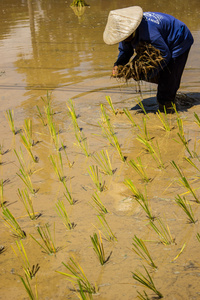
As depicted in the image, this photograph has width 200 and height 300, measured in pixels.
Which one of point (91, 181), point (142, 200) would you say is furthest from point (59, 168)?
point (142, 200)

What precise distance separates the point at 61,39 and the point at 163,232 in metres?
7.47

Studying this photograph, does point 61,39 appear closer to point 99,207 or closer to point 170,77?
point 170,77

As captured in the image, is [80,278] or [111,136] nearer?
[80,278]

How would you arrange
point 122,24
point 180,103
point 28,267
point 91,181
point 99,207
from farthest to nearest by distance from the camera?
1. point 180,103
2. point 122,24
3. point 91,181
4. point 99,207
5. point 28,267

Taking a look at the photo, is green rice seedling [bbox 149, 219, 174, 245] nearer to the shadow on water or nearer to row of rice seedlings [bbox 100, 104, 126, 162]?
row of rice seedlings [bbox 100, 104, 126, 162]

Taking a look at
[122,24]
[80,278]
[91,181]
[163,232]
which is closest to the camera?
[80,278]

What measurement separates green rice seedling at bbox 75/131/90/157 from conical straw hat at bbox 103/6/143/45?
108 centimetres

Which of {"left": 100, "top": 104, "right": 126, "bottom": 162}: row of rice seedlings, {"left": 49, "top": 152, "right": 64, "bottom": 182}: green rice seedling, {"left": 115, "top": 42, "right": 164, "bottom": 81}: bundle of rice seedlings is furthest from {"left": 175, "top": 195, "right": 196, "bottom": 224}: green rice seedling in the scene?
{"left": 115, "top": 42, "right": 164, "bottom": 81}: bundle of rice seedlings

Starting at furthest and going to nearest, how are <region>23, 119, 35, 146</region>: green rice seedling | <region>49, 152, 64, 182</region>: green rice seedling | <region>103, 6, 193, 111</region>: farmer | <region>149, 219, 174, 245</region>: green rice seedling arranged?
<region>23, 119, 35, 146</region>: green rice seedling → <region>103, 6, 193, 111</region>: farmer → <region>49, 152, 64, 182</region>: green rice seedling → <region>149, 219, 174, 245</region>: green rice seedling

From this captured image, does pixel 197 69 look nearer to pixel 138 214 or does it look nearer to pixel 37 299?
pixel 138 214

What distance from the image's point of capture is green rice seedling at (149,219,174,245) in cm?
251

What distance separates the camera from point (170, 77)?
452cm

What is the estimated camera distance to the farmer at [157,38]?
399 cm

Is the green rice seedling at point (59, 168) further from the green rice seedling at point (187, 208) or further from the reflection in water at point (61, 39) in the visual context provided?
the reflection in water at point (61, 39)
